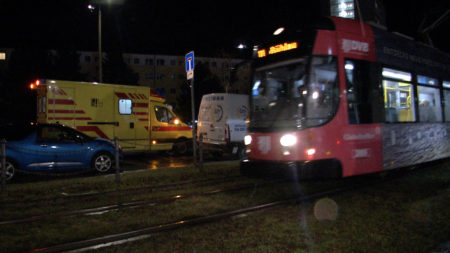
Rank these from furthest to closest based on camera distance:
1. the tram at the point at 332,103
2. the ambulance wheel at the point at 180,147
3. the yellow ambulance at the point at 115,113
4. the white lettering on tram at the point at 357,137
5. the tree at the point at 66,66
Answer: the tree at the point at 66,66
the ambulance wheel at the point at 180,147
the yellow ambulance at the point at 115,113
the white lettering on tram at the point at 357,137
the tram at the point at 332,103

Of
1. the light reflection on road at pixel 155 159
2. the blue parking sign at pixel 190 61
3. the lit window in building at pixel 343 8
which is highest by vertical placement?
the lit window in building at pixel 343 8

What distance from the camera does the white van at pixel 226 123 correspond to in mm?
13938

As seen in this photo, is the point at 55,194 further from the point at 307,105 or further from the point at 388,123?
the point at 388,123

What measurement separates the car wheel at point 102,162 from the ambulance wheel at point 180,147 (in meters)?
5.22

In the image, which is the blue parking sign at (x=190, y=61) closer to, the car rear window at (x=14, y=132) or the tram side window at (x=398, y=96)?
the car rear window at (x=14, y=132)

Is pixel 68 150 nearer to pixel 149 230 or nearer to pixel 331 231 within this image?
pixel 149 230

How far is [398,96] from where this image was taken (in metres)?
8.52

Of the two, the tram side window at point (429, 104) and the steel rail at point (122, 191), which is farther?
the tram side window at point (429, 104)

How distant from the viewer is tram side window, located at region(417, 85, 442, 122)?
9.38 m

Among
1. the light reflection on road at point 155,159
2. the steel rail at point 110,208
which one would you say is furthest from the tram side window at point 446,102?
the light reflection on road at point 155,159

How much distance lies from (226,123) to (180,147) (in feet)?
11.4

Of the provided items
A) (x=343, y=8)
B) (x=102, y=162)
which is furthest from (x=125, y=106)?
(x=343, y=8)

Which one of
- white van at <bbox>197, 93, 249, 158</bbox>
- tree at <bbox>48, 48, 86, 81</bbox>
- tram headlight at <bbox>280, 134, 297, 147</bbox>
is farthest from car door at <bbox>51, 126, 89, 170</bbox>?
tree at <bbox>48, 48, 86, 81</bbox>

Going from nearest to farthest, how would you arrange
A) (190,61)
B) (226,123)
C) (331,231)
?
1. (331,231)
2. (190,61)
3. (226,123)
